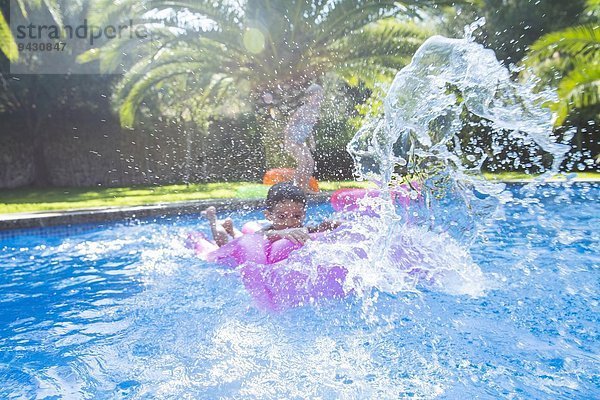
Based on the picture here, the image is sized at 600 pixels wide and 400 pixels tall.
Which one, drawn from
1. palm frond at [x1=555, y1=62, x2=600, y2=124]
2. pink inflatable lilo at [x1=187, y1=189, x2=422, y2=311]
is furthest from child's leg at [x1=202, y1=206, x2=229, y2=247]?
palm frond at [x1=555, y1=62, x2=600, y2=124]

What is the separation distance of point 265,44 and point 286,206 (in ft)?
23.7

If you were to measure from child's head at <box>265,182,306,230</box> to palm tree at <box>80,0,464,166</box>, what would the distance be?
649 centimetres

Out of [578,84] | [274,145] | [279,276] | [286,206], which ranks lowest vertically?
[279,276]

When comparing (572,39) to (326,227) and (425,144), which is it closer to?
(425,144)

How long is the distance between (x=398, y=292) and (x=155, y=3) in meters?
7.95

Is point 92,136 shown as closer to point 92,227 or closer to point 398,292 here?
point 92,227

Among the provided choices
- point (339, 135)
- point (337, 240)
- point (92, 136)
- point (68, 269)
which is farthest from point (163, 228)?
point (92, 136)

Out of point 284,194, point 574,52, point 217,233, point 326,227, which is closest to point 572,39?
point 574,52

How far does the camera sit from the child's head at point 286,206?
4.21 metres

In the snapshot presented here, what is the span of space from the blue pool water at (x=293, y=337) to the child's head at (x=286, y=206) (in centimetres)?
60

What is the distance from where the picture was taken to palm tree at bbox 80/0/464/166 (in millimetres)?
9867

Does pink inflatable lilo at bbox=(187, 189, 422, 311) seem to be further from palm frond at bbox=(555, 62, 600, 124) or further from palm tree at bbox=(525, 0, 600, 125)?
palm frond at bbox=(555, 62, 600, 124)

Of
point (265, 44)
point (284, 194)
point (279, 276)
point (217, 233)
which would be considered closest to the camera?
point (279, 276)

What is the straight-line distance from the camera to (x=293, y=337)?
122 inches
